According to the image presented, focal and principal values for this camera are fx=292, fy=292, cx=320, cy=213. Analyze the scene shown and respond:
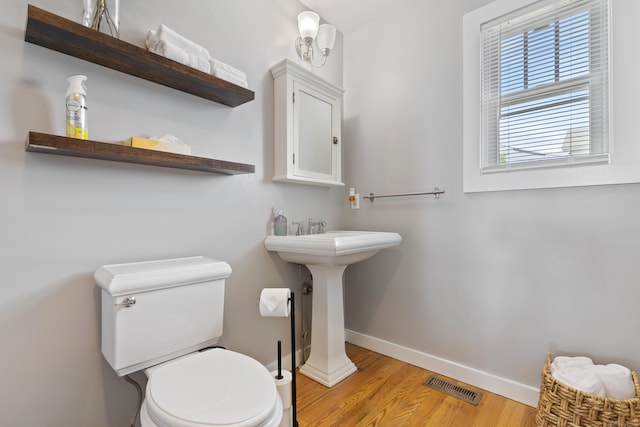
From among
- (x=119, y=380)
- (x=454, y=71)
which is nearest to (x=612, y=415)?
(x=454, y=71)

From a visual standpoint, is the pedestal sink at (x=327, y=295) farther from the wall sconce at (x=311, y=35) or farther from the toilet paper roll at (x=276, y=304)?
the wall sconce at (x=311, y=35)

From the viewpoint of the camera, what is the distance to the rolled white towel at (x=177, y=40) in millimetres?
1240

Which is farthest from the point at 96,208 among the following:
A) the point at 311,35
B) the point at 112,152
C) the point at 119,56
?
the point at 311,35

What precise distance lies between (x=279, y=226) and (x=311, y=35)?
1296mm

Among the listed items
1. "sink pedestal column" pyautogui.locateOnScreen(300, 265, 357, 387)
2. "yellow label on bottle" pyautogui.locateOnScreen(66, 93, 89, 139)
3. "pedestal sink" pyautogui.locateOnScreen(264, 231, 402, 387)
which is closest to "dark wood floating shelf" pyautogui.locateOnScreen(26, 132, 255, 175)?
"yellow label on bottle" pyautogui.locateOnScreen(66, 93, 89, 139)

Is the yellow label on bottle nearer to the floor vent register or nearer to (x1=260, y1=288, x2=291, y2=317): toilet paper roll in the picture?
(x1=260, y1=288, x2=291, y2=317): toilet paper roll

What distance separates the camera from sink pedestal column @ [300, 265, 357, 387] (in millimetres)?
1807

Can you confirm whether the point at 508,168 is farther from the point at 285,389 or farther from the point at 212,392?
the point at 212,392

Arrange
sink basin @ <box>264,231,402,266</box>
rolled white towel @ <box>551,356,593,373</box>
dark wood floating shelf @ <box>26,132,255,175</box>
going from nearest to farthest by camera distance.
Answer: dark wood floating shelf @ <box>26,132,255,175</box> < rolled white towel @ <box>551,356,593,373</box> < sink basin @ <box>264,231,402,266</box>

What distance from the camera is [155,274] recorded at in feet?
3.65

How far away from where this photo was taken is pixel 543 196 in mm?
1549

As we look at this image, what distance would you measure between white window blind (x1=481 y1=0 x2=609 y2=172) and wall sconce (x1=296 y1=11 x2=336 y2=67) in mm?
971

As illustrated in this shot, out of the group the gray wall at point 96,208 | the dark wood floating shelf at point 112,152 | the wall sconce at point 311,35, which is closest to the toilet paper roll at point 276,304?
the gray wall at point 96,208

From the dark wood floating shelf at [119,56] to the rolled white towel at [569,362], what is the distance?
2.01m
